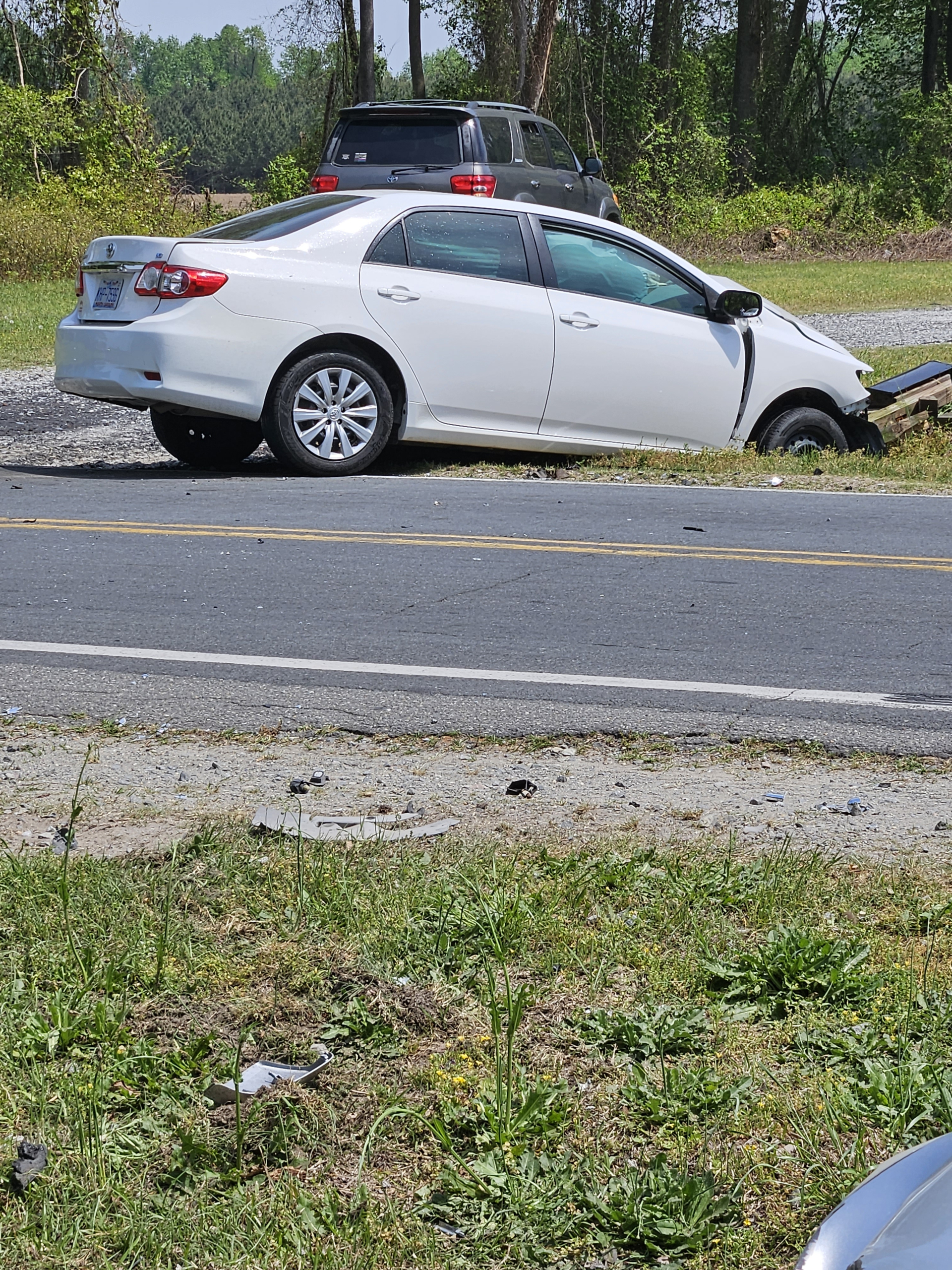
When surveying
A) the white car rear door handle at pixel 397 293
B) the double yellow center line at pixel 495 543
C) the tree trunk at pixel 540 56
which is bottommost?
the double yellow center line at pixel 495 543

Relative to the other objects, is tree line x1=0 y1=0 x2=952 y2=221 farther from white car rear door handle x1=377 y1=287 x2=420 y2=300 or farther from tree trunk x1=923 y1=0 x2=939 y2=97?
white car rear door handle x1=377 y1=287 x2=420 y2=300

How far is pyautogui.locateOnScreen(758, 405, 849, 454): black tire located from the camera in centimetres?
1086

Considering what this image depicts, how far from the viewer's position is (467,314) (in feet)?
32.0

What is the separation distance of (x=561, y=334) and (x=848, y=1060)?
7514 millimetres

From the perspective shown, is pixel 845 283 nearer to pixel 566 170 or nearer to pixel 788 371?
pixel 566 170

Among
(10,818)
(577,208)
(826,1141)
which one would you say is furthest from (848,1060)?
(577,208)

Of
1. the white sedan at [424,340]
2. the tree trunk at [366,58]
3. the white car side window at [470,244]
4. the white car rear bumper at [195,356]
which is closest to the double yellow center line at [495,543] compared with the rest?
the white car rear bumper at [195,356]

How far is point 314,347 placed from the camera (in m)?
9.51

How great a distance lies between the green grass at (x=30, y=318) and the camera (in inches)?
659

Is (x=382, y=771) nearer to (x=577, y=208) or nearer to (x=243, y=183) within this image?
(x=577, y=208)

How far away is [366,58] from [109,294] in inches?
1135

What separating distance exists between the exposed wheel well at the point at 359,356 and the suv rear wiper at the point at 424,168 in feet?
24.7

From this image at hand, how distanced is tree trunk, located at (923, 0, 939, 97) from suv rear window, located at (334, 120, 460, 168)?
35002mm

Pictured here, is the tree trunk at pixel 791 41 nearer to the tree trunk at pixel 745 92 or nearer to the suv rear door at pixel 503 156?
the tree trunk at pixel 745 92
